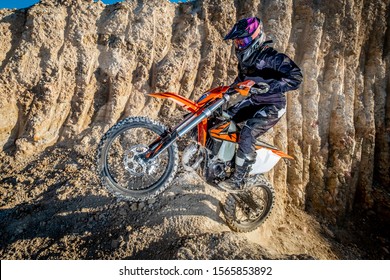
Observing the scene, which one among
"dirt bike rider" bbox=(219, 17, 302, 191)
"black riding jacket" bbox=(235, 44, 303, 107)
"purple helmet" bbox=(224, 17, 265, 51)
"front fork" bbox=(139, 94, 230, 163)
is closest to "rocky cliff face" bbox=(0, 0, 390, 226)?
"front fork" bbox=(139, 94, 230, 163)

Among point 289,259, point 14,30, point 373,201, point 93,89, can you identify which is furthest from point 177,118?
point 373,201

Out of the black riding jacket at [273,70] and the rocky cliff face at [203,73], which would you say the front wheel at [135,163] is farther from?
the rocky cliff face at [203,73]

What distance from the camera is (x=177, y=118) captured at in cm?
610

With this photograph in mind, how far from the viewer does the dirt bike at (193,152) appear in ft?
10.8

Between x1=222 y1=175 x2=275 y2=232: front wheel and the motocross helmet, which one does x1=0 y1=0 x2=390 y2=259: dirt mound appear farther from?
the motocross helmet

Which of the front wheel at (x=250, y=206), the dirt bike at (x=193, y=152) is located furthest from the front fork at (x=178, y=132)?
the front wheel at (x=250, y=206)

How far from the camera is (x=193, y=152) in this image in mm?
3561

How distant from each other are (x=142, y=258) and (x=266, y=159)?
98.2 inches

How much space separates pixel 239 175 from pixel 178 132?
4.45 ft

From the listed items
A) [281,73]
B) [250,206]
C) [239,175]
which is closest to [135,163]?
[239,175]

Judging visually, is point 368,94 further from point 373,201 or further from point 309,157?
point 373,201

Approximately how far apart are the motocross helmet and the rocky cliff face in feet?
10.5

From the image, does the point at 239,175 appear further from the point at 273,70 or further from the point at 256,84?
the point at 273,70

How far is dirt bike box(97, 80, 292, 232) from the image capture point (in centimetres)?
328
